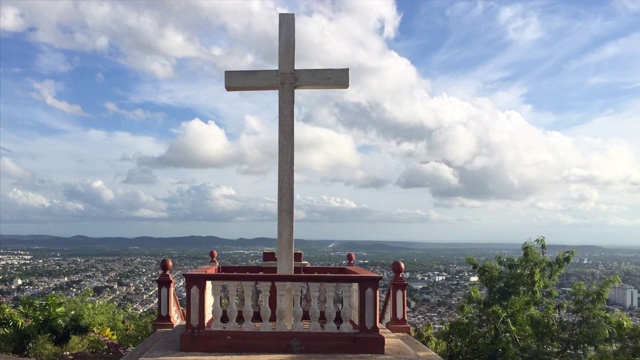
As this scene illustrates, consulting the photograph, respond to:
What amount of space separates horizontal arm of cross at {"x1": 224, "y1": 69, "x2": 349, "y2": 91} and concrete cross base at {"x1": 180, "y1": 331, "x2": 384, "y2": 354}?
311 cm

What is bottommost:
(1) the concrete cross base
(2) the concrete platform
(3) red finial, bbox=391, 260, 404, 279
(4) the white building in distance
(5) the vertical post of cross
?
(4) the white building in distance

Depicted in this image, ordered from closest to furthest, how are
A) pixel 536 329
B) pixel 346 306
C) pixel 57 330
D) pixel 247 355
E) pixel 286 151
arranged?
pixel 247 355 < pixel 346 306 < pixel 286 151 < pixel 57 330 < pixel 536 329

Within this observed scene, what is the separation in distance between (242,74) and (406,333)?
13.8 ft

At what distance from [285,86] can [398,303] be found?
11.2 feet

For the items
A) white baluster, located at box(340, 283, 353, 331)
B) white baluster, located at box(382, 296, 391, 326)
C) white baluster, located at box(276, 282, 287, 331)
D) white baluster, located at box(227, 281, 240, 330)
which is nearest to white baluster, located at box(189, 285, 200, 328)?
white baluster, located at box(227, 281, 240, 330)

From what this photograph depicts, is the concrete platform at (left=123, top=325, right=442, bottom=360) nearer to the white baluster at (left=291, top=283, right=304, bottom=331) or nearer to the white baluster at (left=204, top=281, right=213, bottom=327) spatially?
the white baluster at (left=291, top=283, right=304, bottom=331)

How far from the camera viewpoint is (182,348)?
580cm

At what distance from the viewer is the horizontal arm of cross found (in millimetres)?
6977

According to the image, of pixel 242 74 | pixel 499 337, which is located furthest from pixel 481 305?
pixel 242 74

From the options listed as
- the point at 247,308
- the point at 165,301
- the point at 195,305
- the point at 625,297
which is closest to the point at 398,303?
the point at 247,308

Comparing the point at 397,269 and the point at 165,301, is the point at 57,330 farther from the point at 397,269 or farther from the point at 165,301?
the point at 397,269

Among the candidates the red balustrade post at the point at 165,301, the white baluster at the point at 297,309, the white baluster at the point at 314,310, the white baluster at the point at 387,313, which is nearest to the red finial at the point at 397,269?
the white baluster at the point at 387,313

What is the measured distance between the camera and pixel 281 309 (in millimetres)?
5816

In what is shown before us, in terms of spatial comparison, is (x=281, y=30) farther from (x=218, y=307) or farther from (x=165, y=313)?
(x=165, y=313)
